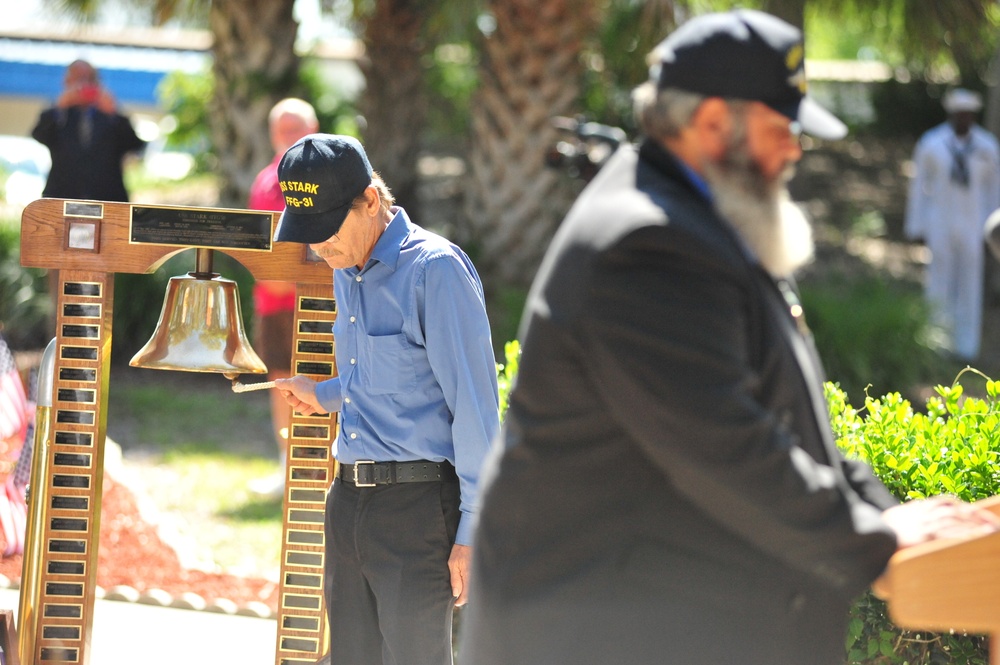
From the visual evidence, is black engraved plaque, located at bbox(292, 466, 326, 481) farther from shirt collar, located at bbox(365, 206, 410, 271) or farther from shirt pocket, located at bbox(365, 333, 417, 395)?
shirt collar, located at bbox(365, 206, 410, 271)

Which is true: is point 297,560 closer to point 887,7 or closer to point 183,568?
point 183,568

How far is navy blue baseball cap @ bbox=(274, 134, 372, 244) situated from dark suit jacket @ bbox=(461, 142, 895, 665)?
1162 mm

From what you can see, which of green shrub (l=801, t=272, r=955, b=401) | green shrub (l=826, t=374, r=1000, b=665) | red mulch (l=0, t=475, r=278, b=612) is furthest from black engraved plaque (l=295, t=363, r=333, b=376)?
green shrub (l=801, t=272, r=955, b=401)

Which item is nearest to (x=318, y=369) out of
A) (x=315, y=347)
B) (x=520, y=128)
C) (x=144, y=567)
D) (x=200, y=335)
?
(x=315, y=347)

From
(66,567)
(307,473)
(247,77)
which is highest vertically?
(247,77)

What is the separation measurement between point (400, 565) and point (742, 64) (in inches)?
68.4

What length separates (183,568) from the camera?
6246 mm

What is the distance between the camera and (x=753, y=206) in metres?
2.05

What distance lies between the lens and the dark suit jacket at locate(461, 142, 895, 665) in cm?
192

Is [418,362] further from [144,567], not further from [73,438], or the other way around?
[144,567]

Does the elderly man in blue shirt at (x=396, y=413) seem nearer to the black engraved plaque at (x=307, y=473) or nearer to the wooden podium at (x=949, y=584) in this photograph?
the black engraved plaque at (x=307, y=473)

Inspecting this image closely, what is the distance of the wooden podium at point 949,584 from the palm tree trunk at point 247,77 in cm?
984

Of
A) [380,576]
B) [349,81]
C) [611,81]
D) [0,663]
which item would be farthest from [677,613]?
[349,81]

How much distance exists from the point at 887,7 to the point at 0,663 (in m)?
10.5
